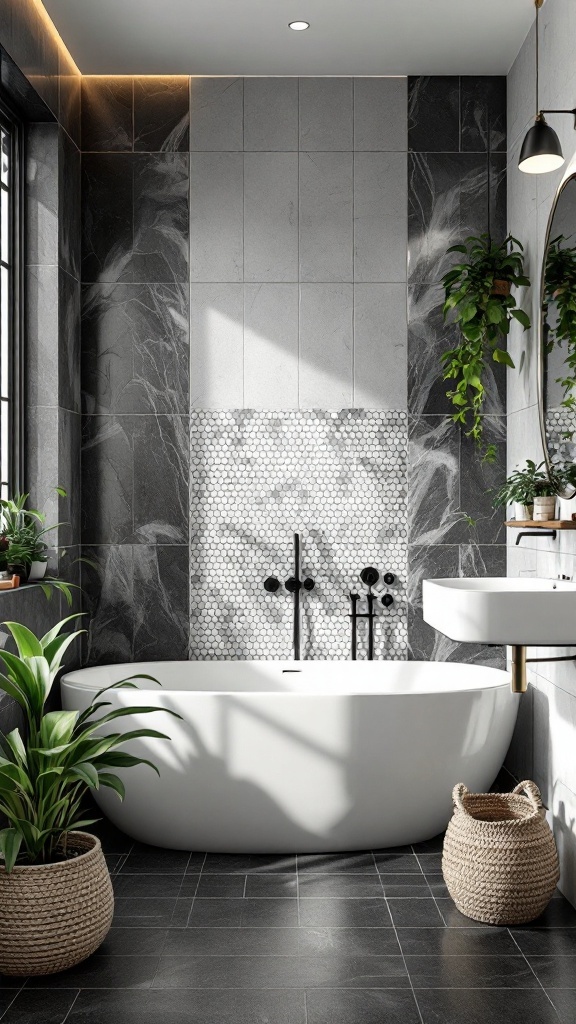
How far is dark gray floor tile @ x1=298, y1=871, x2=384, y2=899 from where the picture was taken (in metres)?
3.09

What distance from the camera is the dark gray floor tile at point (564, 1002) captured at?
7.68ft

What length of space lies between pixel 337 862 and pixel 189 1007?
1040 millimetres

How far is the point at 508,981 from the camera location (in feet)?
8.24

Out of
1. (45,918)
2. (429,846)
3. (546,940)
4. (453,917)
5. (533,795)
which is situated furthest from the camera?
(429,846)

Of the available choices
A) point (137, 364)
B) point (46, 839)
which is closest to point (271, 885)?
point (46, 839)

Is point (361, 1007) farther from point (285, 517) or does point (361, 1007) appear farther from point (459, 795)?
point (285, 517)

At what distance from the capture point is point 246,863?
11.0 ft

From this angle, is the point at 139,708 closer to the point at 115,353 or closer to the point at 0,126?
the point at 115,353

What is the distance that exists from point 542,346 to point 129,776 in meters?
2.25

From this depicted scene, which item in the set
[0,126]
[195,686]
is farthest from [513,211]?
[195,686]

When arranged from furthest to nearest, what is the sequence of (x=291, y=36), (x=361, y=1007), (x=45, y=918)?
1. (x=291, y=36)
2. (x=45, y=918)
3. (x=361, y=1007)

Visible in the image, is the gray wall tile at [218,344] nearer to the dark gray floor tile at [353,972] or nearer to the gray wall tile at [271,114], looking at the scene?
the gray wall tile at [271,114]

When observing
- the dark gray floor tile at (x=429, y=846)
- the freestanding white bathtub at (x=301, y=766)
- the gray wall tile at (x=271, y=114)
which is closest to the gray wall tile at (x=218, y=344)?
the gray wall tile at (x=271, y=114)

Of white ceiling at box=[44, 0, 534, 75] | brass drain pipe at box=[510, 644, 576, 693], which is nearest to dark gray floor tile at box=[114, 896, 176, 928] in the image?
brass drain pipe at box=[510, 644, 576, 693]
